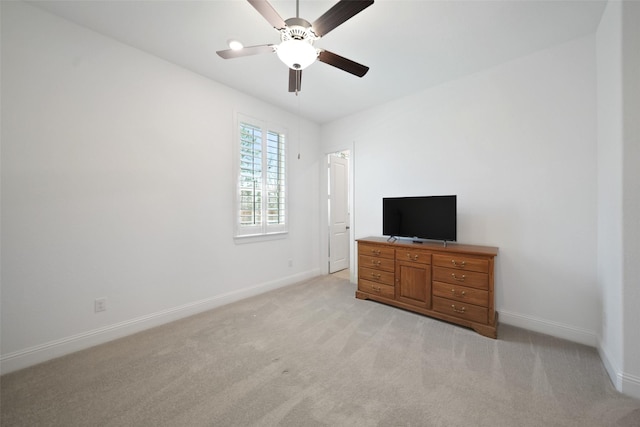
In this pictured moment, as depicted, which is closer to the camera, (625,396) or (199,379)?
(625,396)

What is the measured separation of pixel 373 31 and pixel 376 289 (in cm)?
285

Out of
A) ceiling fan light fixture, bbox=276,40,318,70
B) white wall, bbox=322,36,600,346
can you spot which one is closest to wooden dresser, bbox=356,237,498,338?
white wall, bbox=322,36,600,346

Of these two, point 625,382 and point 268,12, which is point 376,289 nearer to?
point 625,382

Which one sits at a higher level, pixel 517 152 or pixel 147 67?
pixel 147 67

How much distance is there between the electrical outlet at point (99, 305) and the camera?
2.19 meters

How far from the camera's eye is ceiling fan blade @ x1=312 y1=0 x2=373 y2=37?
4.42ft

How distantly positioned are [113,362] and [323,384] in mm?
1733

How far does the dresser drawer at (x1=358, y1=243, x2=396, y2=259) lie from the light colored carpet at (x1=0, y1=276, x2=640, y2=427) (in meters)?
0.84

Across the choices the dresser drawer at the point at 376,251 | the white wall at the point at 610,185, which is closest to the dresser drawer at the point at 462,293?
the dresser drawer at the point at 376,251

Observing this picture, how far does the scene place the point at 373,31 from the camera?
2.13 metres

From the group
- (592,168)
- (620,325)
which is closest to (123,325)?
(620,325)

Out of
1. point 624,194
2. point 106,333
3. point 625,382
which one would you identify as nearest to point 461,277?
point 625,382

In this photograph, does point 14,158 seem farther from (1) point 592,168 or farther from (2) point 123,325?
(1) point 592,168

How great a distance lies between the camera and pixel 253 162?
3.41m
